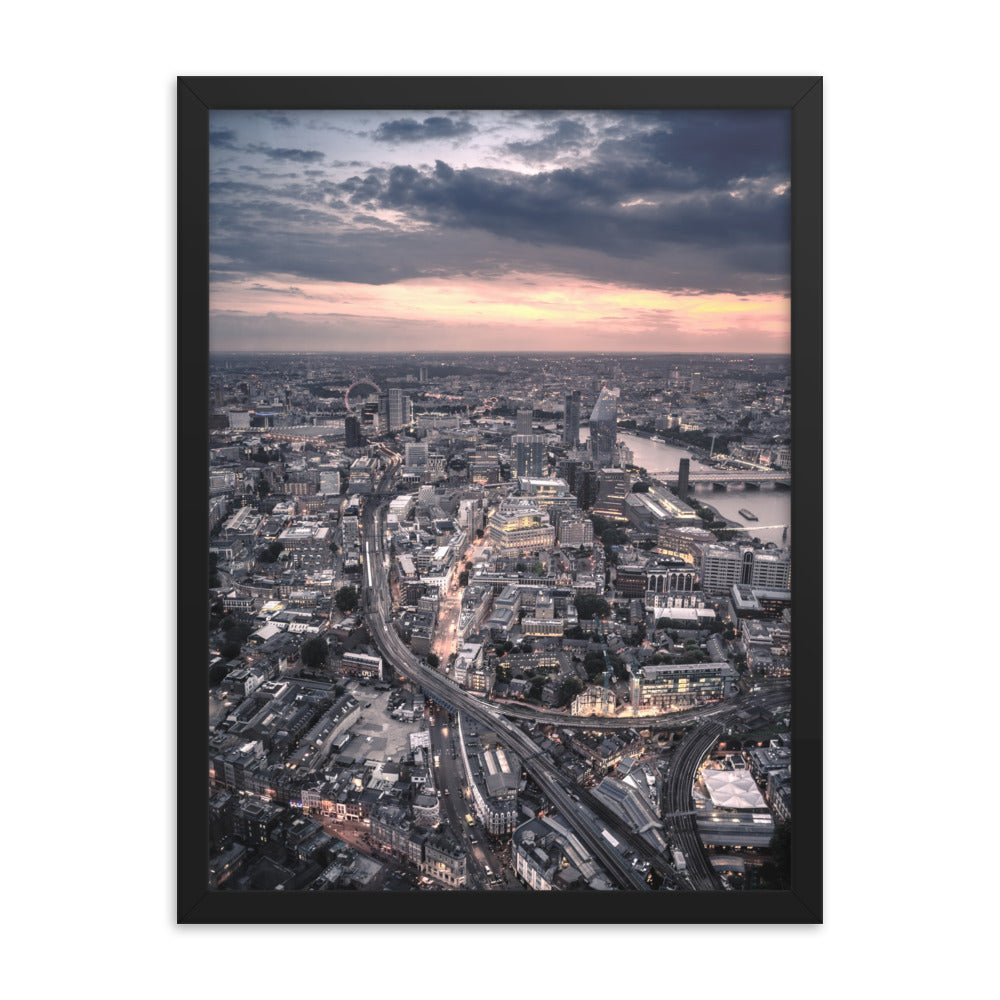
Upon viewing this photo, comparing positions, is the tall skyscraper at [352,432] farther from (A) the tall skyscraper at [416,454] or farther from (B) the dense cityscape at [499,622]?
(A) the tall skyscraper at [416,454]

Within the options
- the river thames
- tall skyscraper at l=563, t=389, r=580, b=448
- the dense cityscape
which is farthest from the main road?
the river thames

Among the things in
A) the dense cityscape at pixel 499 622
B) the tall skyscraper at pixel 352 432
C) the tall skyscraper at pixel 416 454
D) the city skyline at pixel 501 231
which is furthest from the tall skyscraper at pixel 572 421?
the tall skyscraper at pixel 352 432

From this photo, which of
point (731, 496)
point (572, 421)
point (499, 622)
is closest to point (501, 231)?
point (572, 421)

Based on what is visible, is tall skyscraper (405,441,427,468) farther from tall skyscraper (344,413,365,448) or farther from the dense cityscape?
tall skyscraper (344,413,365,448)

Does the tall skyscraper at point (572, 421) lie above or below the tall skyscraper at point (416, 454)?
above

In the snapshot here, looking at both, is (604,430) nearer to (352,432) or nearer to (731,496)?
(731,496)

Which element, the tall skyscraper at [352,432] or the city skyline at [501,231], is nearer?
the city skyline at [501,231]
